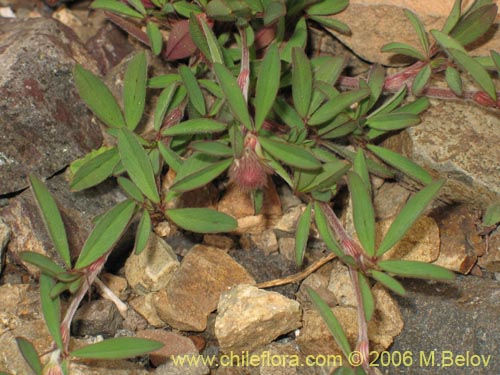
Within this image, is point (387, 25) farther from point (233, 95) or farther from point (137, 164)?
point (137, 164)

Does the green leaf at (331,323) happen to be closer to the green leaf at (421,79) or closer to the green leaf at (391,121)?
the green leaf at (391,121)

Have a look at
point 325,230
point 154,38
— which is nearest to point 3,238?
point 154,38

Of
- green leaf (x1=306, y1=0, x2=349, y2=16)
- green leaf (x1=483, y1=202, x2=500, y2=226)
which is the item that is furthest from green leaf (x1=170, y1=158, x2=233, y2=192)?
green leaf (x1=483, y1=202, x2=500, y2=226)

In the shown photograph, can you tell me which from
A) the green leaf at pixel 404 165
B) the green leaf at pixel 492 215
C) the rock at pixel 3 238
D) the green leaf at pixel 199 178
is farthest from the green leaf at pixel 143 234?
the green leaf at pixel 492 215

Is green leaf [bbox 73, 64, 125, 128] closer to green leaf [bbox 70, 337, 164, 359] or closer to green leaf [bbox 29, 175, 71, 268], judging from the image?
green leaf [bbox 29, 175, 71, 268]

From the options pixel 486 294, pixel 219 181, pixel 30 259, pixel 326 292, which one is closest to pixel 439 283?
pixel 486 294

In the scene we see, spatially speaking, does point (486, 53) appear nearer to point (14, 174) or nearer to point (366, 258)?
point (366, 258)
